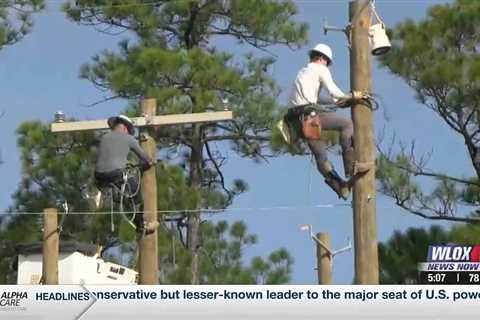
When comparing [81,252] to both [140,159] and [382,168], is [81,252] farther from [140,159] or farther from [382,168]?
[382,168]

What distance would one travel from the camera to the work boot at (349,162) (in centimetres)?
1012

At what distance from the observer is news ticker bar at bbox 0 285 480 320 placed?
737cm

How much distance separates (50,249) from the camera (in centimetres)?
1278

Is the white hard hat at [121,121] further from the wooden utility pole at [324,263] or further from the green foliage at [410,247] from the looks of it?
the green foliage at [410,247]

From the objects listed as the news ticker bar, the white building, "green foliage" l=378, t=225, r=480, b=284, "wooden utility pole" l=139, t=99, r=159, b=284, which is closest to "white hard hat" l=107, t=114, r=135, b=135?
"wooden utility pole" l=139, t=99, r=159, b=284

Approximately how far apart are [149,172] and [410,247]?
6528mm

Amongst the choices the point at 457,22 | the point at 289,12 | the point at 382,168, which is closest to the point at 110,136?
the point at 382,168

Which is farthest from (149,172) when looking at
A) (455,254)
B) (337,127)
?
(455,254)

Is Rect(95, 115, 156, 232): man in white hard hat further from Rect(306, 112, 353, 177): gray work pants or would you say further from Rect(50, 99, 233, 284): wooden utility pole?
Rect(306, 112, 353, 177): gray work pants

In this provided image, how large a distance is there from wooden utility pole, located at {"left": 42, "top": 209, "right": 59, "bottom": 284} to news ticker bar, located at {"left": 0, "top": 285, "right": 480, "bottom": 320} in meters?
4.20

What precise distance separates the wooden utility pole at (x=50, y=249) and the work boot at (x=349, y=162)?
3350mm

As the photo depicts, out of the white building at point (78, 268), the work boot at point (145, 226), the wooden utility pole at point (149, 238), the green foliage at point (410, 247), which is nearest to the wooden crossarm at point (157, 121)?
the wooden utility pole at point (149, 238)

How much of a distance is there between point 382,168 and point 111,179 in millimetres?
7106

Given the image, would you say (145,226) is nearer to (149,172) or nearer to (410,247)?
(149,172)
